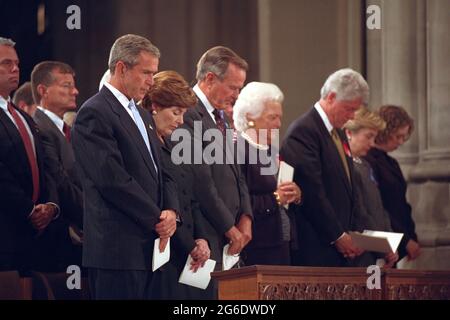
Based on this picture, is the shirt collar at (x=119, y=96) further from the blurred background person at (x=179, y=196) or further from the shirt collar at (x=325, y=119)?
the shirt collar at (x=325, y=119)

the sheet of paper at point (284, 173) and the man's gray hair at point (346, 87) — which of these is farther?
the man's gray hair at point (346, 87)

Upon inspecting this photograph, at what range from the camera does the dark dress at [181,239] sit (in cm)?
736

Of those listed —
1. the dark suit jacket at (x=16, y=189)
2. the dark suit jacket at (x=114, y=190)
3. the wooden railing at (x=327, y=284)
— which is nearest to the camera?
the wooden railing at (x=327, y=284)

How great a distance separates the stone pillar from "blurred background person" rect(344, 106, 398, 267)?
1.43 metres

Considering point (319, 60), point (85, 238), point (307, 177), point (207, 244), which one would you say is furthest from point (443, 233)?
point (85, 238)

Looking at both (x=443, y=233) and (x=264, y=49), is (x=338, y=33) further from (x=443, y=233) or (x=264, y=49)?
(x=443, y=233)

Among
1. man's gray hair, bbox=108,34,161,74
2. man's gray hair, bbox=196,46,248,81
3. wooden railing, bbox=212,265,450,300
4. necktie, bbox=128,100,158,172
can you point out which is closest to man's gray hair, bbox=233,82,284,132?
man's gray hair, bbox=196,46,248,81

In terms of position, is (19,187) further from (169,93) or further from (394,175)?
(394,175)

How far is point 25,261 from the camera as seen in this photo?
7777 millimetres

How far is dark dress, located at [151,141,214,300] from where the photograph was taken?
7.36 meters

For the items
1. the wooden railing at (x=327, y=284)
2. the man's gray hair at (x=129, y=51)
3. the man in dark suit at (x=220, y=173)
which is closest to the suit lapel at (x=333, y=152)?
the man in dark suit at (x=220, y=173)

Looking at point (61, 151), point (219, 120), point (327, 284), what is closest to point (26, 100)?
point (61, 151)

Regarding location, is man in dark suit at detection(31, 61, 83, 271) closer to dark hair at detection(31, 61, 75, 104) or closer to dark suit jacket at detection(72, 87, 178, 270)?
dark hair at detection(31, 61, 75, 104)

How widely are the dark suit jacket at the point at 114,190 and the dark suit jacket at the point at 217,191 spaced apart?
21.7 inches
